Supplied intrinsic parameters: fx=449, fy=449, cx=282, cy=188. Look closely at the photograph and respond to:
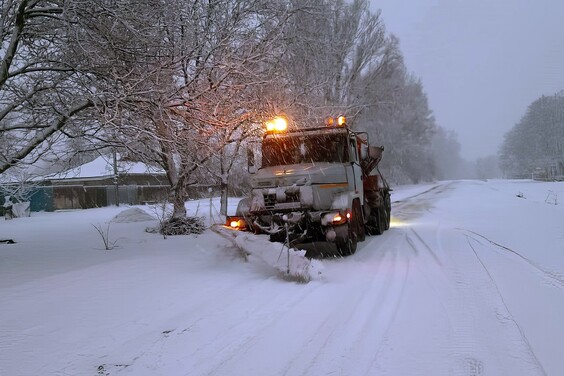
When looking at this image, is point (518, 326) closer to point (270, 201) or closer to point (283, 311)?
point (283, 311)

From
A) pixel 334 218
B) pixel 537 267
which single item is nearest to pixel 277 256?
pixel 334 218

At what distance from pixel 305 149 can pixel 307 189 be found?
159 centimetres

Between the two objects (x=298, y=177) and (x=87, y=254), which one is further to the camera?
(x=87, y=254)

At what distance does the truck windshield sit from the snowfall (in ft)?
7.07

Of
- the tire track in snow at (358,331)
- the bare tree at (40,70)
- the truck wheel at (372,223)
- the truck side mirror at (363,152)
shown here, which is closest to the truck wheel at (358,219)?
the truck wheel at (372,223)

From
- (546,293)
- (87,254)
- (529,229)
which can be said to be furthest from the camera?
(529,229)

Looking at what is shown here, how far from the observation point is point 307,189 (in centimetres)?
844

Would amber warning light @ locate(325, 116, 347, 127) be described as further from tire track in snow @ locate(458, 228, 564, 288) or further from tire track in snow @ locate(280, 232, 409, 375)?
tire track in snow @ locate(280, 232, 409, 375)

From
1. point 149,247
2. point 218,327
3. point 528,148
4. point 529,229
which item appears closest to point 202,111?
point 149,247

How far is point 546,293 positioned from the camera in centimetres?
566

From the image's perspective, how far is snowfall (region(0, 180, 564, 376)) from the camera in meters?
3.83

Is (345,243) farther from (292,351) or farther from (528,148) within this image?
(528,148)

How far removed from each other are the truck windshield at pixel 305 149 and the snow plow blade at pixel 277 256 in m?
2.14

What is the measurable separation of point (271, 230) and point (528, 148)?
3480 inches
